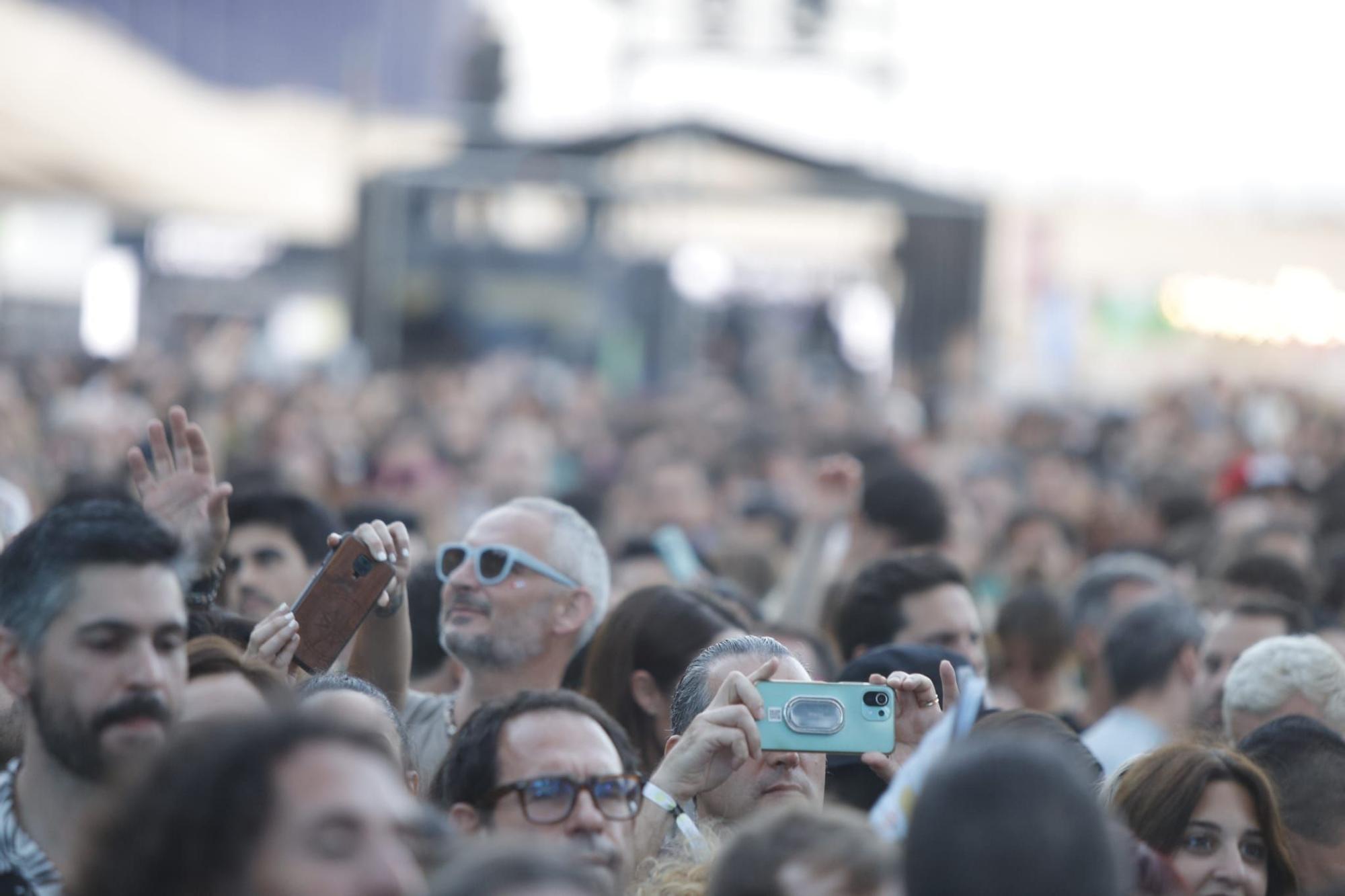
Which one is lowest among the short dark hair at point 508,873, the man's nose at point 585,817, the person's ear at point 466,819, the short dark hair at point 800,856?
the person's ear at point 466,819

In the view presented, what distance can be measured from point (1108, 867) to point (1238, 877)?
1600mm

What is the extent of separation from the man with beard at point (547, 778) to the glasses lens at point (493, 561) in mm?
1427

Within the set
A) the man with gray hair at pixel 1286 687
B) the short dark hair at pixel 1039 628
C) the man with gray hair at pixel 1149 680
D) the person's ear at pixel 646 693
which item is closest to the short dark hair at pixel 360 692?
the person's ear at pixel 646 693

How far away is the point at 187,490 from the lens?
4.58 metres

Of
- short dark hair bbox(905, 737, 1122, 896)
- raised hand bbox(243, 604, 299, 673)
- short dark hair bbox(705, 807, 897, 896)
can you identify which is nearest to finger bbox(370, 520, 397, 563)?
raised hand bbox(243, 604, 299, 673)

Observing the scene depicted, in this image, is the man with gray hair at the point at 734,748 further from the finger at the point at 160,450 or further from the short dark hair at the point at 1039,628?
the short dark hair at the point at 1039,628

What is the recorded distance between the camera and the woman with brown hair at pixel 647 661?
4.79 meters

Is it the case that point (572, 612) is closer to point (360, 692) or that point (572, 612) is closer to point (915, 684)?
point (360, 692)

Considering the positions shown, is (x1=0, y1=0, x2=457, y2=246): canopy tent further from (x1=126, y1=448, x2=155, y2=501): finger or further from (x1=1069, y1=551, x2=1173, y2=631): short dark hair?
(x1=126, y1=448, x2=155, y2=501): finger

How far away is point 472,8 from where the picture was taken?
3153 centimetres

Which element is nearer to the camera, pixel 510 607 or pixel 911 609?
pixel 510 607

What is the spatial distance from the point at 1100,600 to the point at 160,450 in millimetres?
3718

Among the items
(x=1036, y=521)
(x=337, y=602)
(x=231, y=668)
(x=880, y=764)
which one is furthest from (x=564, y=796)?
(x=1036, y=521)

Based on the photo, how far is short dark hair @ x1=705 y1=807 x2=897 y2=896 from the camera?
246 cm
